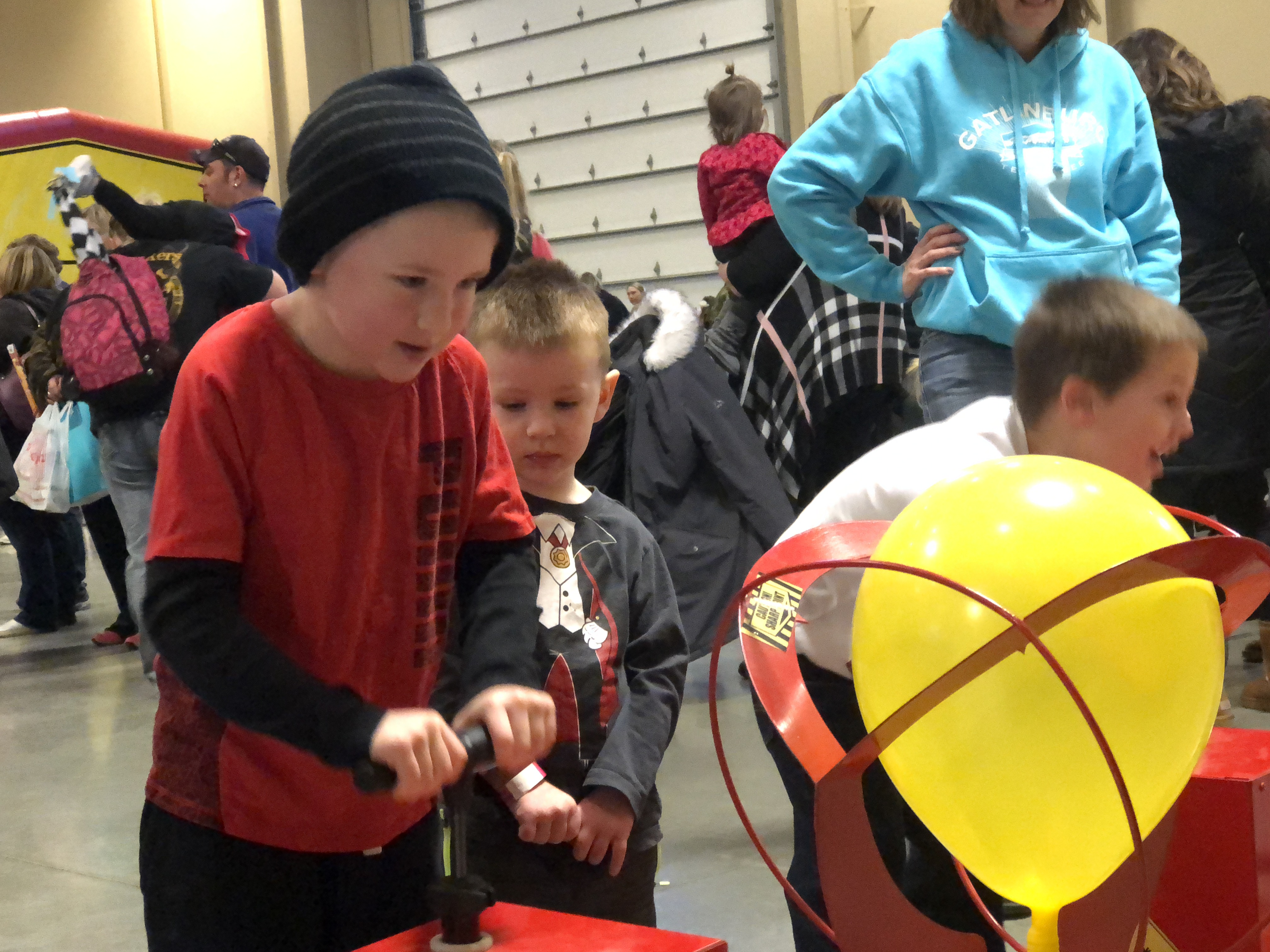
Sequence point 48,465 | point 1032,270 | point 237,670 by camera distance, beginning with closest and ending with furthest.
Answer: point 237,670 → point 1032,270 → point 48,465

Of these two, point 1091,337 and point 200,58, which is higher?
point 200,58

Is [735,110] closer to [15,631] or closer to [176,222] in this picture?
[176,222]

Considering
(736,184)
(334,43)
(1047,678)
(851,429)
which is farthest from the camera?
(334,43)

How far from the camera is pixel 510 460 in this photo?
150 centimetres

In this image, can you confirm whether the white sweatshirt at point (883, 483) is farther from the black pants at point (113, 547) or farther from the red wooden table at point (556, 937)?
the black pants at point (113, 547)

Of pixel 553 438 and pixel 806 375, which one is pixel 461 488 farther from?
pixel 806 375

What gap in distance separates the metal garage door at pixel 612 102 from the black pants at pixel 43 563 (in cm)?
365

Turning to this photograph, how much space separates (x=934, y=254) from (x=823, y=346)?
3.92ft

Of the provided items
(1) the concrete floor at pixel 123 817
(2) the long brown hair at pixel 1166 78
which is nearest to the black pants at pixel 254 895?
(1) the concrete floor at pixel 123 817

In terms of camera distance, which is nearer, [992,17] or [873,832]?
[873,832]

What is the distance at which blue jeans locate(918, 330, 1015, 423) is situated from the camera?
234 centimetres

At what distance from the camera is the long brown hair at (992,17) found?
238 cm

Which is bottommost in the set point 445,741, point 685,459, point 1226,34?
point 685,459

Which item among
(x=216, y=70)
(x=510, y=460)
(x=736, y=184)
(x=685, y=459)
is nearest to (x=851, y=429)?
(x=685, y=459)
